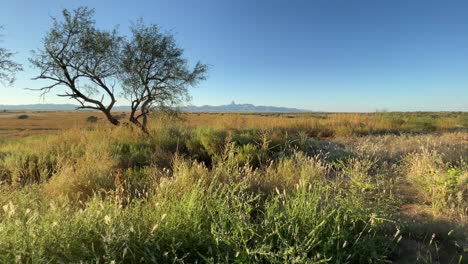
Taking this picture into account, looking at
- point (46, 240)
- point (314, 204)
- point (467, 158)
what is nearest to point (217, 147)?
point (314, 204)

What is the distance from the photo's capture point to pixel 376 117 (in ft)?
53.9

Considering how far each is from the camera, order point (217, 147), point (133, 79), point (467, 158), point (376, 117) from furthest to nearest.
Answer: point (376, 117), point (133, 79), point (217, 147), point (467, 158)

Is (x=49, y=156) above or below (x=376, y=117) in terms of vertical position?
below

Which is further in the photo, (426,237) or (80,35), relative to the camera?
(80,35)

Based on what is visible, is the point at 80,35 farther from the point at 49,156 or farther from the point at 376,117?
the point at 376,117

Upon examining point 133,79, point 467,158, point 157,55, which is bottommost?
point 467,158

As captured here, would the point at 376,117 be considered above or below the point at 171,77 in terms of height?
below

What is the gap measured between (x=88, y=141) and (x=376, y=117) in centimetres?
1771

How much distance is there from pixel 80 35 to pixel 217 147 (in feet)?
25.5

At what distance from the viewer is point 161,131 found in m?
9.45

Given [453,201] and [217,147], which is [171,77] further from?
[453,201]

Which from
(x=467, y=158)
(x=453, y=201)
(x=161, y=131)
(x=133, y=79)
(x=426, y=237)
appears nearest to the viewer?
(x=426, y=237)

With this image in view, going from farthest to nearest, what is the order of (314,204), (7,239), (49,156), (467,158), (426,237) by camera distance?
(49,156) → (467,158) → (426,237) → (314,204) → (7,239)

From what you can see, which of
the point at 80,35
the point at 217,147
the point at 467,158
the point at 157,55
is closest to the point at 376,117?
the point at 467,158
